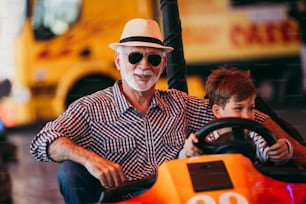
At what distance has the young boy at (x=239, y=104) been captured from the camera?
184 cm

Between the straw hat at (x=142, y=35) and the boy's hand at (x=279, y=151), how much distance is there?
17.4 inches

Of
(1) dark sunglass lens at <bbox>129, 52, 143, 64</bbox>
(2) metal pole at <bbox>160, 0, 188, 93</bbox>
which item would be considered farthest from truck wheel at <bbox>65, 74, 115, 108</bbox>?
(1) dark sunglass lens at <bbox>129, 52, 143, 64</bbox>

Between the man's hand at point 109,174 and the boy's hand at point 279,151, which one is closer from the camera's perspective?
the man's hand at point 109,174

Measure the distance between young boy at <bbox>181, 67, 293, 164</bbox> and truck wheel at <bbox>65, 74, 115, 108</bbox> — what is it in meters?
4.03

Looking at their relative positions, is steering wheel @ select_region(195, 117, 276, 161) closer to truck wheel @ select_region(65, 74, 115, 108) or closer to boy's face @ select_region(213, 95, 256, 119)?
boy's face @ select_region(213, 95, 256, 119)

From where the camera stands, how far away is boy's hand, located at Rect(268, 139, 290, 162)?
1809 millimetres

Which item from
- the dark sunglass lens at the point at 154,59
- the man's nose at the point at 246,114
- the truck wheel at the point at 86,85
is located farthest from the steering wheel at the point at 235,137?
the truck wheel at the point at 86,85

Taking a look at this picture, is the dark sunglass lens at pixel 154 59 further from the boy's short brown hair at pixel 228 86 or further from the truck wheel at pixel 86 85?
the truck wheel at pixel 86 85

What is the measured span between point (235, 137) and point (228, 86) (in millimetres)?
210

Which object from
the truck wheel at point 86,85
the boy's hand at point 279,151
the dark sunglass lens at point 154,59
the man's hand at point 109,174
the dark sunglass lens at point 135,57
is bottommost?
the truck wheel at point 86,85

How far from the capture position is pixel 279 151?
1815mm

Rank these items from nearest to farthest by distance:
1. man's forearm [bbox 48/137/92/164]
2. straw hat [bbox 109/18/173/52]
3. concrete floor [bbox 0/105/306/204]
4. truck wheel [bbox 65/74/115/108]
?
man's forearm [bbox 48/137/92/164], straw hat [bbox 109/18/173/52], concrete floor [bbox 0/105/306/204], truck wheel [bbox 65/74/115/108]

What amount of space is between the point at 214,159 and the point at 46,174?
3.10 meters

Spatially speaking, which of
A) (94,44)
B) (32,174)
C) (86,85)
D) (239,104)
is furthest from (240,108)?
(86,85)
